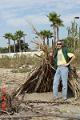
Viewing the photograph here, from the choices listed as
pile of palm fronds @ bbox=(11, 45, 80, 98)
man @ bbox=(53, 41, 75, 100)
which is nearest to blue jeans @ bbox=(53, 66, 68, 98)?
man @ bbox=(53, 41, 75, 100)

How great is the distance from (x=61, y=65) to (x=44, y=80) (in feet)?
2.96

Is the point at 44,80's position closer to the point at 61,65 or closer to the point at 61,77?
the point at 61,77

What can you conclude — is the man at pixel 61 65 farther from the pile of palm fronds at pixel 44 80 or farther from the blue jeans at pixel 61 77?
the pile of palm fronds at pixel 44 80

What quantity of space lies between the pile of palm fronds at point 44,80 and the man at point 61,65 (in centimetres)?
33

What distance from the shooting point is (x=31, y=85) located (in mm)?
12336

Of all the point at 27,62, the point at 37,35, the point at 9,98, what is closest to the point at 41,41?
the point at 37,35

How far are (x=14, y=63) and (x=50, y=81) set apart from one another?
42.5 ft

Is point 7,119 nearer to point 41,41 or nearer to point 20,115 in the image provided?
point 20,115

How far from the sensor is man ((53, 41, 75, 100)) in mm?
11570

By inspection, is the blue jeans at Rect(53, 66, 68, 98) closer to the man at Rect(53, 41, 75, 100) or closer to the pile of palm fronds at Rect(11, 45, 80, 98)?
the man at Rect(53, 41, 75, 100)

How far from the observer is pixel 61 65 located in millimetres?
11641

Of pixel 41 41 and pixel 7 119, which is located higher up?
pixel 41 41

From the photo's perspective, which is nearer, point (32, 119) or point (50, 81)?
point (32, 119)

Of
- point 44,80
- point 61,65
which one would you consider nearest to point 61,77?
point 61,65
